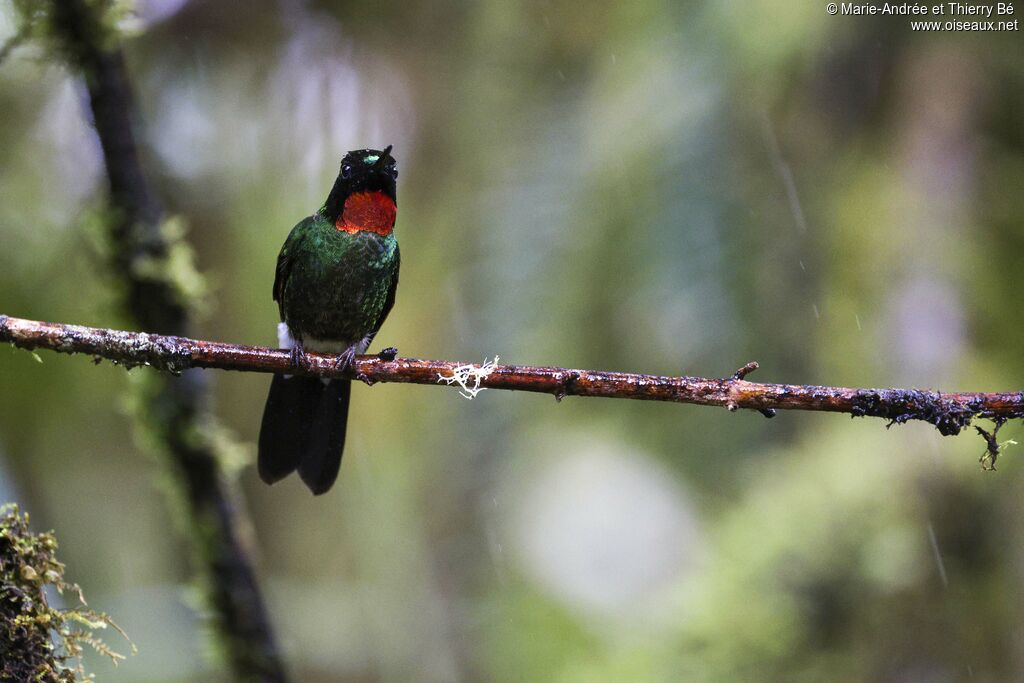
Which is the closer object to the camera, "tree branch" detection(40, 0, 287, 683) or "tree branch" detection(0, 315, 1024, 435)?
"tree branch" detection(0, 315, 1024, 435)

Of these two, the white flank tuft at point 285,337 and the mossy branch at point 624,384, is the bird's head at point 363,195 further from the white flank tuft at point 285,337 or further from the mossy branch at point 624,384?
the mossy branch at point 624,384

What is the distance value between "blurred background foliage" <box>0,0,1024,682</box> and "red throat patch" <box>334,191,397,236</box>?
2.80ft

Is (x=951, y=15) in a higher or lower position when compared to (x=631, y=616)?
higher

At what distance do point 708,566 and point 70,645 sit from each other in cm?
253

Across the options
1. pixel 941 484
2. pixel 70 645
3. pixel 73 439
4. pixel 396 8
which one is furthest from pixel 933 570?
pixel 73 439

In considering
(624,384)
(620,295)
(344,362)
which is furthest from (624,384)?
(620,295)

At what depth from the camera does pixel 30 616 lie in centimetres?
188

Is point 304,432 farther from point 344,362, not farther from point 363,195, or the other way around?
point 363,195

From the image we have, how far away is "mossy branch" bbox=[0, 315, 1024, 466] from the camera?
2086 mm

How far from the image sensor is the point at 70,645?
1.95 meters

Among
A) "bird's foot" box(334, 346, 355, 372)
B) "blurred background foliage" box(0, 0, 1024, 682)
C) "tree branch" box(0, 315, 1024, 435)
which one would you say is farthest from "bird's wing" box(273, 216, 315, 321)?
"tree branch" box(0, 315, 1024, 435)

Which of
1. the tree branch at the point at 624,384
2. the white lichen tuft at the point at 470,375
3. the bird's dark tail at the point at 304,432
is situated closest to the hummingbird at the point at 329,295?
the bird's dark tail at the point at 304,432

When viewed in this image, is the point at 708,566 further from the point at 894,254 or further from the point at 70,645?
the point at 70,645

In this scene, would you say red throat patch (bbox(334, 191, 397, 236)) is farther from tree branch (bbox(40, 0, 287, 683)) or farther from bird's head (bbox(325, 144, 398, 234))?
tree branch (bbox(40, 0, 287, 683))
